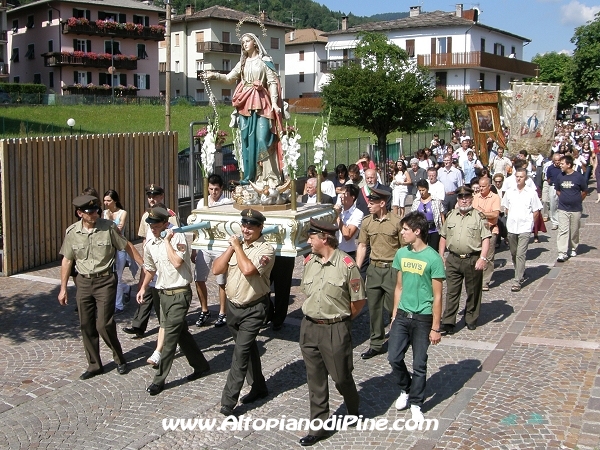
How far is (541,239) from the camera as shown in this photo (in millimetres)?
16047

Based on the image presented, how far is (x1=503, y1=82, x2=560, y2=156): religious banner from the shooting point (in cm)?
2166

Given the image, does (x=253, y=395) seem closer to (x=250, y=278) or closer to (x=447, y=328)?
(x=250, y=278)

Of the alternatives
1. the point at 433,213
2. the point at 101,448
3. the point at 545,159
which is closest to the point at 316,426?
the point at 101,448

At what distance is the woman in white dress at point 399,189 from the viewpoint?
12.2 metres

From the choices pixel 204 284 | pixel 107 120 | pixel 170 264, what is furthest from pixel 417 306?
pixel 107 120

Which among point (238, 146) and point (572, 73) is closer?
point (238, 146)

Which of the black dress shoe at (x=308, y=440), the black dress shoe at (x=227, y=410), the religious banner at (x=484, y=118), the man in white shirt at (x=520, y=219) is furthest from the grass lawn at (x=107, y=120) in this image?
the black dress shoe at (x=308, y=440)

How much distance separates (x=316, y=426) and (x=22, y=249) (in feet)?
26.7

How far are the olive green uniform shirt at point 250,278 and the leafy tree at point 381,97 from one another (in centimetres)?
1834

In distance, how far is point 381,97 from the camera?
79.9ft

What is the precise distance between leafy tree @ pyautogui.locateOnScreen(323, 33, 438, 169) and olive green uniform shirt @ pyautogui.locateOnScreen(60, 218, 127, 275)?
58.4ft

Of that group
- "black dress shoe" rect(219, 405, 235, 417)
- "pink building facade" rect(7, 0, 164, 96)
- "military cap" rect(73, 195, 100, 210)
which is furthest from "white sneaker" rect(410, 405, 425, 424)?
"pink building facade" rect(7, 0, 164, 96)

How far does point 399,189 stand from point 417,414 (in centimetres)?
678

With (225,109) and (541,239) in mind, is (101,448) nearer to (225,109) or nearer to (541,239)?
(541,239)
